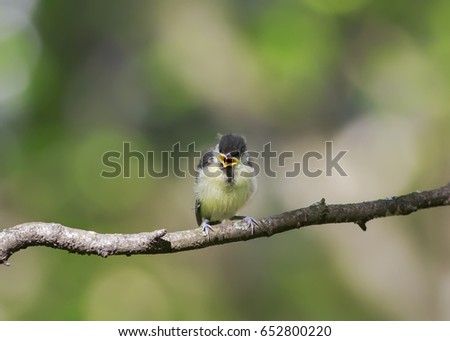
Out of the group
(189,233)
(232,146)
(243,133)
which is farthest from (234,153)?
(243,133)

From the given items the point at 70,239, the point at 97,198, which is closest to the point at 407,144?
the point at 97,198

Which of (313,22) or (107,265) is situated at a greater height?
(313,22)

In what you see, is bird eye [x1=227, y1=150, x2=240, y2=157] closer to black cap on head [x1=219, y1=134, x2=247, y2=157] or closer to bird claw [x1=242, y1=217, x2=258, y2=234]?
black cap on head [x1=219, y1=134, x2=247, y2=157]

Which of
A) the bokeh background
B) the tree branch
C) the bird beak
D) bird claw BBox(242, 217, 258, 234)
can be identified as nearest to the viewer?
the tree branch

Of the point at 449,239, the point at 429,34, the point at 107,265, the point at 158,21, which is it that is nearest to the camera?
the point at 107,265

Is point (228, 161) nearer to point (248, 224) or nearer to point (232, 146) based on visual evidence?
point (232, 146)

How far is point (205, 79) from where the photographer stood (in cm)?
827

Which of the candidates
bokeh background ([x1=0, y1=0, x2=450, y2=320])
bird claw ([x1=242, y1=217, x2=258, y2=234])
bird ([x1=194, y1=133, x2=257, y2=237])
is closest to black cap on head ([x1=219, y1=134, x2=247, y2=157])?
bird ([x1=194, y1=133, x2=257, y2=237])

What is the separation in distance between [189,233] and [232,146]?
1.70m

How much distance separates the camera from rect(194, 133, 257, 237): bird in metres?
4.73

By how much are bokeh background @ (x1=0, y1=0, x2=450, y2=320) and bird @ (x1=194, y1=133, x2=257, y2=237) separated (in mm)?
1795

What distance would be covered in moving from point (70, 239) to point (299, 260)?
14.7 ft

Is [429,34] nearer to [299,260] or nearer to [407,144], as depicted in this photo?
[407,144]

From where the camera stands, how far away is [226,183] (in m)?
4.75
